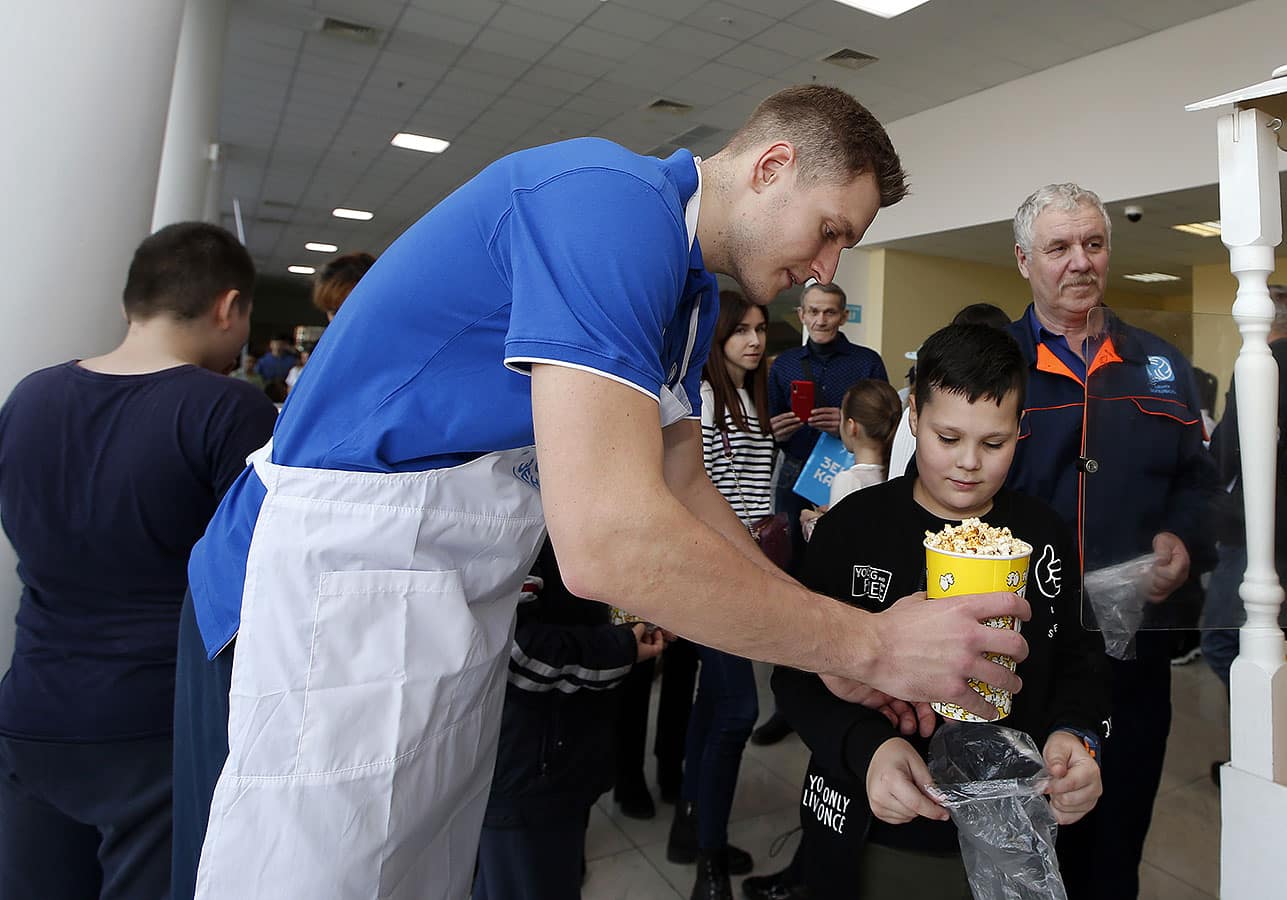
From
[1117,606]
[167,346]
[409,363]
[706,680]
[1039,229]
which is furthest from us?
[706,680]

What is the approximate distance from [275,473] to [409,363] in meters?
0.23

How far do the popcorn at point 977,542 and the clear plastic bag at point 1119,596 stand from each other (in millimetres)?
227

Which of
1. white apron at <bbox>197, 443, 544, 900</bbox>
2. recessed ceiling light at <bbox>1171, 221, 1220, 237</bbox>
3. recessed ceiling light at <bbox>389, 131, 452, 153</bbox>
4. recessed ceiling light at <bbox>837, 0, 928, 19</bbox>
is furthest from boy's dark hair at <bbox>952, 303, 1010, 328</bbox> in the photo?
recessed ceiling light at <bbox>389, 131, 452, 153</bbox>

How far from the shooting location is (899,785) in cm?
107

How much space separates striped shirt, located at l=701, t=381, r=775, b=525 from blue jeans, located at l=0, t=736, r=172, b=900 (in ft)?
5.60

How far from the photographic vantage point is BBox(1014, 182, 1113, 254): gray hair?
1902 millimetres

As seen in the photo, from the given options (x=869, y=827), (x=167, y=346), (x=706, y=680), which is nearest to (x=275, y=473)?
(x=167, y=346)

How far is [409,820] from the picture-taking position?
108 centimetres

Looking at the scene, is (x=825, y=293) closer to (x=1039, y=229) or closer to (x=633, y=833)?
(x=1039, y=229)

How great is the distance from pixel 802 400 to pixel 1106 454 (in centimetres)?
204

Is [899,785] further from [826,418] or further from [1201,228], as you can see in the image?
[1201,228]

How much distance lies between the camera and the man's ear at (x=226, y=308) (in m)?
1.64

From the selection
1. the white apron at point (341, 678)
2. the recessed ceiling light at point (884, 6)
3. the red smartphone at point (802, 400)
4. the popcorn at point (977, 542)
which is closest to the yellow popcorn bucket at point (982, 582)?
the popcorn at point (977, 542)

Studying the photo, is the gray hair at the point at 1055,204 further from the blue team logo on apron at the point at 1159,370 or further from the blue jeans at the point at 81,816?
the blue jeans at the point at 81,816
